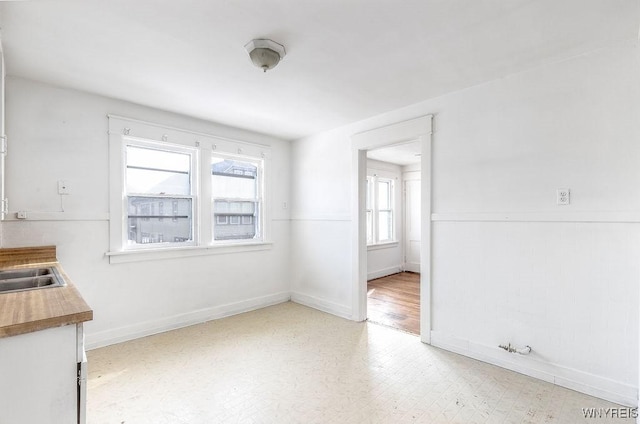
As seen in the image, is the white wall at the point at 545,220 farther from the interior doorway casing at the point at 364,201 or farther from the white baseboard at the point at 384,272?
the white baseboard at the point at 384,272

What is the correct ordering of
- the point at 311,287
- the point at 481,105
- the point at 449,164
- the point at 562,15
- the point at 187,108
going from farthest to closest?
the point at 311,287 < the point at 187,108 < the point at 449,164 < the point at 481,105 < the point at 562,15

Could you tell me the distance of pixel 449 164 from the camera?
2.98 metres

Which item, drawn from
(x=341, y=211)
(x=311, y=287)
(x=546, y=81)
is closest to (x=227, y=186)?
(x=341, y=211)

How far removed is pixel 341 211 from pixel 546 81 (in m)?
2.42

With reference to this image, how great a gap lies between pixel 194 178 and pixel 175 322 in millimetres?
1694

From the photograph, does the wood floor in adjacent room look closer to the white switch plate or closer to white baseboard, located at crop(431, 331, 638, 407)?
white baseboard, located at crop(431, 331, 638, 407)

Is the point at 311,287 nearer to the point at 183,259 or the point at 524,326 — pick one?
the point at 183,259

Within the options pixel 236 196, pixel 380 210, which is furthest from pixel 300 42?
pixel 380 210

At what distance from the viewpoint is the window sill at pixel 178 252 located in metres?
3.20

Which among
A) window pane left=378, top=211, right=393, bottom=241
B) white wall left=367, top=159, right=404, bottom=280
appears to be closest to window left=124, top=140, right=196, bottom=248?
white wall left=367, top=159, right=404, bottom=280

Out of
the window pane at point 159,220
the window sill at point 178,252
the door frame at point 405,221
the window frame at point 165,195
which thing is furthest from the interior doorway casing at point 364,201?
the door frame at point 405,221

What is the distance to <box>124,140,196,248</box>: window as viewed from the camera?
3350 mm

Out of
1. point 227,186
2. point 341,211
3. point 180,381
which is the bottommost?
point 180,381

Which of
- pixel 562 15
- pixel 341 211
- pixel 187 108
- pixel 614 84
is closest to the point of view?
pixel 562 15
